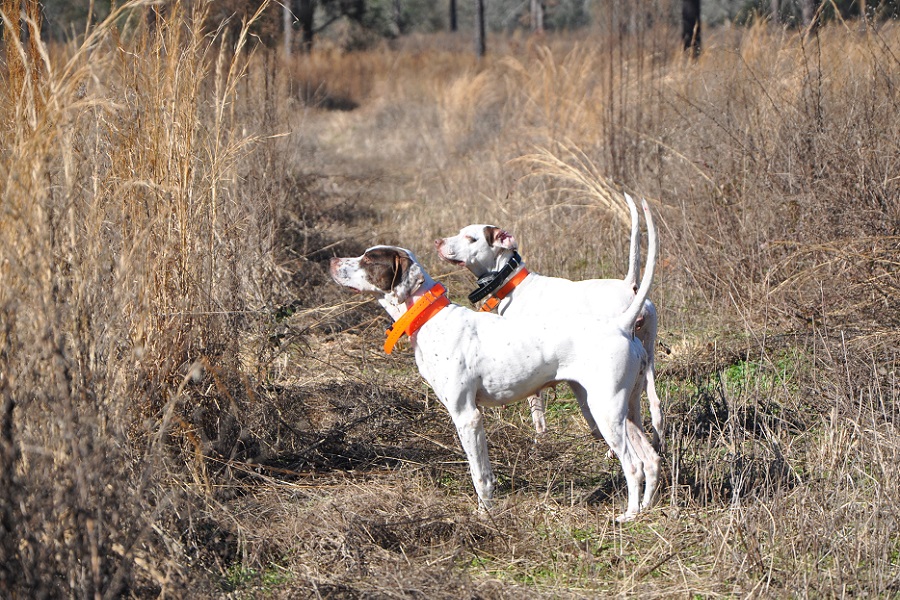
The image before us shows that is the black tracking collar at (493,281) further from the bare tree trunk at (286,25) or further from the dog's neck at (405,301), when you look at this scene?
the bare tree trunk at (286,25)

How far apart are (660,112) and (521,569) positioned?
5.28m

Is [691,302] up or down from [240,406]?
down

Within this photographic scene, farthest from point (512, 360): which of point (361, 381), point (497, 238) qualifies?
point (361, 381)

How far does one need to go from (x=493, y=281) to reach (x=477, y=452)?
130cm

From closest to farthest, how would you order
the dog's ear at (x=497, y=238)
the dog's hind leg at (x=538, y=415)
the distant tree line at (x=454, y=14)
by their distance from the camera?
the dog's hind leg at (x=538, y=415) → the dog's ear at (x=497, y=238) → the distant tree line at (x=454, y=14)

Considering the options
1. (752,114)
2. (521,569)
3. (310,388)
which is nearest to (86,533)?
(521,569)

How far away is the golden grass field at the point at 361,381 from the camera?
258 centimetres

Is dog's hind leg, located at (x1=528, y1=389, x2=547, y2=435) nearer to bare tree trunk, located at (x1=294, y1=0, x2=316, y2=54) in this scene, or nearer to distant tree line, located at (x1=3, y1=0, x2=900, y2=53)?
distant tree line, located at (x1=3, y1=0, x2=900, y2=53)

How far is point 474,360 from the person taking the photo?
11.9ft

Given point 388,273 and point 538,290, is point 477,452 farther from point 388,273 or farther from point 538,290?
point 538,290

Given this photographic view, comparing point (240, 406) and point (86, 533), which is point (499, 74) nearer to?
point (240, 406)

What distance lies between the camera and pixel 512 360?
3602 millimetres

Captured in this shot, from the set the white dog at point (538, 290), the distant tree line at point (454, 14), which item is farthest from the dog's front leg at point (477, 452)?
the distant tree line at point (454, 14)

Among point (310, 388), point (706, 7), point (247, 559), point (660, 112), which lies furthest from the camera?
point (706, 7)
